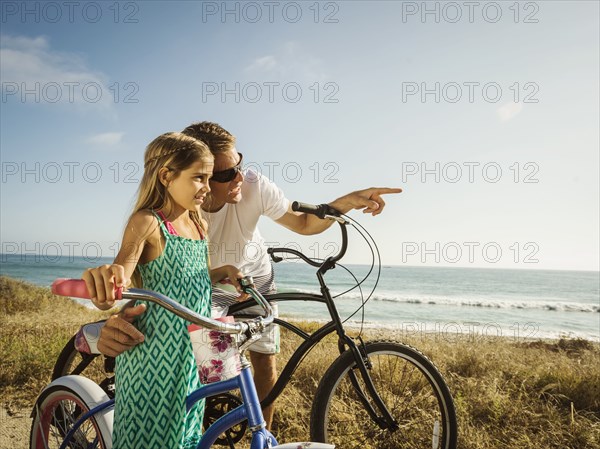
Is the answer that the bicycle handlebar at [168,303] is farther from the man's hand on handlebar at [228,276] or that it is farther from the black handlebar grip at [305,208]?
the black handlebar grip at [305,208]

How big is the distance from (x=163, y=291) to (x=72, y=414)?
3.58ft

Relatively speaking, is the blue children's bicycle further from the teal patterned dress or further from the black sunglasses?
the black sunglasses

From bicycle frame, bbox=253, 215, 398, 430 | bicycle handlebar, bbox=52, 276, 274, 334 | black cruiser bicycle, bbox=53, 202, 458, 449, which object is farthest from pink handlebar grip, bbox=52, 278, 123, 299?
bicycle frame, bbox=253, 215, 398, 430

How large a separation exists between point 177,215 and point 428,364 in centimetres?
160

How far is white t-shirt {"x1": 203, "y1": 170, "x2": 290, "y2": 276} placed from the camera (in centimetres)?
298

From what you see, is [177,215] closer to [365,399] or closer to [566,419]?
[365,399]

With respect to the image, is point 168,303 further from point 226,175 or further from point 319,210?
point 226,175

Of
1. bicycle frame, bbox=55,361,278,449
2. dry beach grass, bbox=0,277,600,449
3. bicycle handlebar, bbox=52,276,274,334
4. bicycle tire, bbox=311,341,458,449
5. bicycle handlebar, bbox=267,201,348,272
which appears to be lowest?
dry beach grass, bbox=0,277,600,449

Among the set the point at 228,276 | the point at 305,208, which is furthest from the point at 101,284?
the point at 305,208

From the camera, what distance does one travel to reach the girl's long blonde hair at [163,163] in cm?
197

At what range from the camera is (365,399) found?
8.45 feet

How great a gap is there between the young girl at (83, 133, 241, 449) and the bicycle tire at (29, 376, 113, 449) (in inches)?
6.9

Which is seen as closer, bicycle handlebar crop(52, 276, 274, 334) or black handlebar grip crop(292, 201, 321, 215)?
bicycle handlebar crop(52, 276, 274, 334)

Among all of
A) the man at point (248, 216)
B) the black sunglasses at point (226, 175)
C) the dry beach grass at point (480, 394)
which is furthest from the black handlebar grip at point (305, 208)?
the dry beach grass at point (480, 394)
